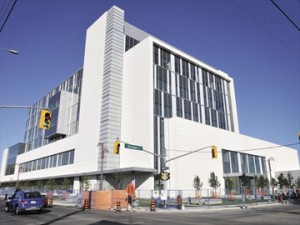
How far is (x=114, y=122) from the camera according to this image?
53844mm

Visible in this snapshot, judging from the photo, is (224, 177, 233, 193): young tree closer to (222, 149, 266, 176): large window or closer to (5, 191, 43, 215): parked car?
(222, 149, 266, 176): large window

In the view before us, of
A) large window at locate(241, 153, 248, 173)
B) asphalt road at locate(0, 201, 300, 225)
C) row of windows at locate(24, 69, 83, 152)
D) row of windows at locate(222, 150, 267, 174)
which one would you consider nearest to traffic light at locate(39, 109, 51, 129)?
asphalt road at locate(0, 201, 300, 225)

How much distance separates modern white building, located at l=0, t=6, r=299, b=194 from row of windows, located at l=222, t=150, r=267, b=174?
231mm

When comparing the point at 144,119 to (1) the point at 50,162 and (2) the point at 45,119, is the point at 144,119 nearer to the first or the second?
(2) the point at 45,119

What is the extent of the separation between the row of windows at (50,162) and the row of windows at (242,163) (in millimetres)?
37642

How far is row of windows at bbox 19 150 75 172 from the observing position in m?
65.2

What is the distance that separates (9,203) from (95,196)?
870 centimetres

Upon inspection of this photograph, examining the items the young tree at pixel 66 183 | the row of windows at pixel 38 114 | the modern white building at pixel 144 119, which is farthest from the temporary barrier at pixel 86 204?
the row of windows at pixel 38 114

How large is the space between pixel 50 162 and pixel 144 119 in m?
40.4

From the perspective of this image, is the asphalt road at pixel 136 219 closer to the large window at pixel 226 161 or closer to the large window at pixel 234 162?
the large window at pixel 226 161

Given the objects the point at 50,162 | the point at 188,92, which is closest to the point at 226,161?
the point at 188,92

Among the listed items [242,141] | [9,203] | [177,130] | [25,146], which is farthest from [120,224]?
[25,146]

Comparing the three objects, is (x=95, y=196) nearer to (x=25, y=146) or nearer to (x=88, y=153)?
(x=88, y=153)

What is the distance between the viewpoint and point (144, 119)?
49875mm
